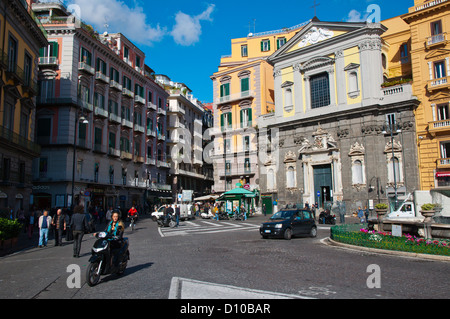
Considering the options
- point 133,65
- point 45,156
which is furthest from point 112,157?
point 133,65

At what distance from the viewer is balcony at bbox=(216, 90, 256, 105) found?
47.8 meters

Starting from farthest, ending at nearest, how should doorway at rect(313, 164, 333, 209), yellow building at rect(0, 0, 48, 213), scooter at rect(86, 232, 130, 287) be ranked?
doorway at rect(313, 164, 333, 209) → yellow building at rect(0, 0, 48, 213) → scooter at rect(86, 232, 130, 287)

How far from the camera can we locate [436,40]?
31219 mm

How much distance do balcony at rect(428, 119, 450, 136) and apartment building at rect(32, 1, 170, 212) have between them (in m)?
29.6

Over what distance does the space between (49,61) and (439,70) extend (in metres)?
35.5

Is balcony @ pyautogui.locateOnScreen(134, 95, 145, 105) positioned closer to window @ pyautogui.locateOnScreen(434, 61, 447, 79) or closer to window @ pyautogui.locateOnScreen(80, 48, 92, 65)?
window @ pyautogui.locateOnScreen(80, 48, 92, 65)

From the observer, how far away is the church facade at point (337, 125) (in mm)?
33094

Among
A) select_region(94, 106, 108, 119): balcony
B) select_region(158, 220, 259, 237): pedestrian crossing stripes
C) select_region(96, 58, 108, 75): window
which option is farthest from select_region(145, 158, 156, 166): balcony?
select_region(158, 220, 259, 237): pedestrian crossing stripes

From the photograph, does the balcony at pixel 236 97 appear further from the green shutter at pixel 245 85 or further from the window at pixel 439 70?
the window at pixel 439 70

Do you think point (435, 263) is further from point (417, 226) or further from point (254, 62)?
point (254, 62)

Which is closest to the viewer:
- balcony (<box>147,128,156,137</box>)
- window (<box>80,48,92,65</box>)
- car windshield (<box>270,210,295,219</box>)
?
car windshield (<box>270,210,295,219</box>)

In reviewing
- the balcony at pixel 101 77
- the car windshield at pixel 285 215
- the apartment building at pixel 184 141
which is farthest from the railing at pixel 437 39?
the apartment building at pixel 184 141

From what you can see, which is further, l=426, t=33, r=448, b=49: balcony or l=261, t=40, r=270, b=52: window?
l=261, t=40, r=270, b=52: window

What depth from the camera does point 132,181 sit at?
44.5m
